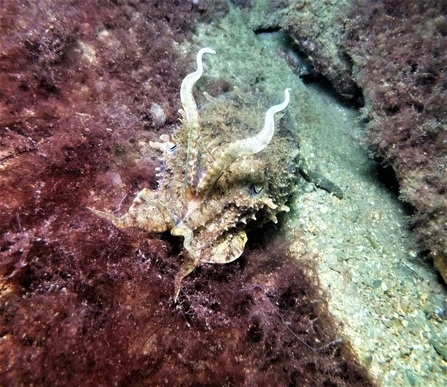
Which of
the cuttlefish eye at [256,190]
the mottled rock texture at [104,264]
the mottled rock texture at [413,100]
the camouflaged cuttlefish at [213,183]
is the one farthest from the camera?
the mottled rock texture at [413,100]

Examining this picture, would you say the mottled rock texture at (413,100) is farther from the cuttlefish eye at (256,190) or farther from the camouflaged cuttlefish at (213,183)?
the cuttlefish eye at (256,190)

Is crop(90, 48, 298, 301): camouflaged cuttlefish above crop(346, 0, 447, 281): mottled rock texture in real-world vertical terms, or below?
below

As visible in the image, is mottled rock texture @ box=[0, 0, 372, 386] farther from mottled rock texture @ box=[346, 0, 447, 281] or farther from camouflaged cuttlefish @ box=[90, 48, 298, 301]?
mottled rock texture @ box=[346, 0, 447, 281]

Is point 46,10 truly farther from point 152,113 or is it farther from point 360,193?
point 360,193

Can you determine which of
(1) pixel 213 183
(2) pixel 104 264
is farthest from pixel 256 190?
(2) pixel 104 264

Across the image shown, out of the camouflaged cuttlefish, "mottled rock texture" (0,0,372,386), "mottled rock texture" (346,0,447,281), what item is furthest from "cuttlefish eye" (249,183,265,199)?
"mottled rock texture" (346,0,447,281)

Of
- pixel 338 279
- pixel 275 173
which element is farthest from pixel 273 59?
pixel 338 279

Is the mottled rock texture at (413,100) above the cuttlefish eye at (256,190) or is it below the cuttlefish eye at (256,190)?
above

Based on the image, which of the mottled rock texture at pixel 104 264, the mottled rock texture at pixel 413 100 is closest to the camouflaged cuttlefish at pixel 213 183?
the mottled rock texture at pixel 104 264
